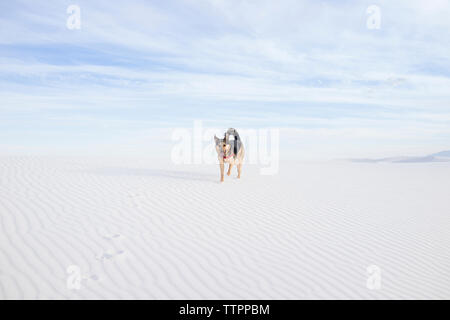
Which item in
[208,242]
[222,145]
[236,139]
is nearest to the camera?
[208,242]

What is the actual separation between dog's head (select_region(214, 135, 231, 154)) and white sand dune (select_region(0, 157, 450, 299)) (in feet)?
4.12

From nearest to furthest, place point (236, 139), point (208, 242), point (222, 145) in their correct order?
point (208, 242), point (222, 145), point (236, 139)

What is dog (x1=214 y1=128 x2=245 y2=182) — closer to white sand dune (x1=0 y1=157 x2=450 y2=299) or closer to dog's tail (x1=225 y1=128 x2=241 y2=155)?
dog's tail (x1=225 y1=128 x2=241 y2=155)

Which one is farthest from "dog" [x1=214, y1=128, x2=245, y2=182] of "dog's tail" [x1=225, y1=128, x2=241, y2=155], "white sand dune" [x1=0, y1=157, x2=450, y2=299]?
"white sand dune" [x1=0, y1=157, x2=450, y2=299]

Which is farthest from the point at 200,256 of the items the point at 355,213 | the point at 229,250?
the point at 355,213

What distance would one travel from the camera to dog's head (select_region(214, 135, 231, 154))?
9177 millimetres

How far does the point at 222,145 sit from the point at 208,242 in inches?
175

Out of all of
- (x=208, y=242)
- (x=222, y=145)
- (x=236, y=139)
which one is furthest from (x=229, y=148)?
(x=208, y=242)

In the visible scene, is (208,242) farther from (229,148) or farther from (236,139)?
(236,139)

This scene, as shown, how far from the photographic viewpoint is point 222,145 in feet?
30.5

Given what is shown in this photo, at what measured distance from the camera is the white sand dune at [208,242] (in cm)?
406
